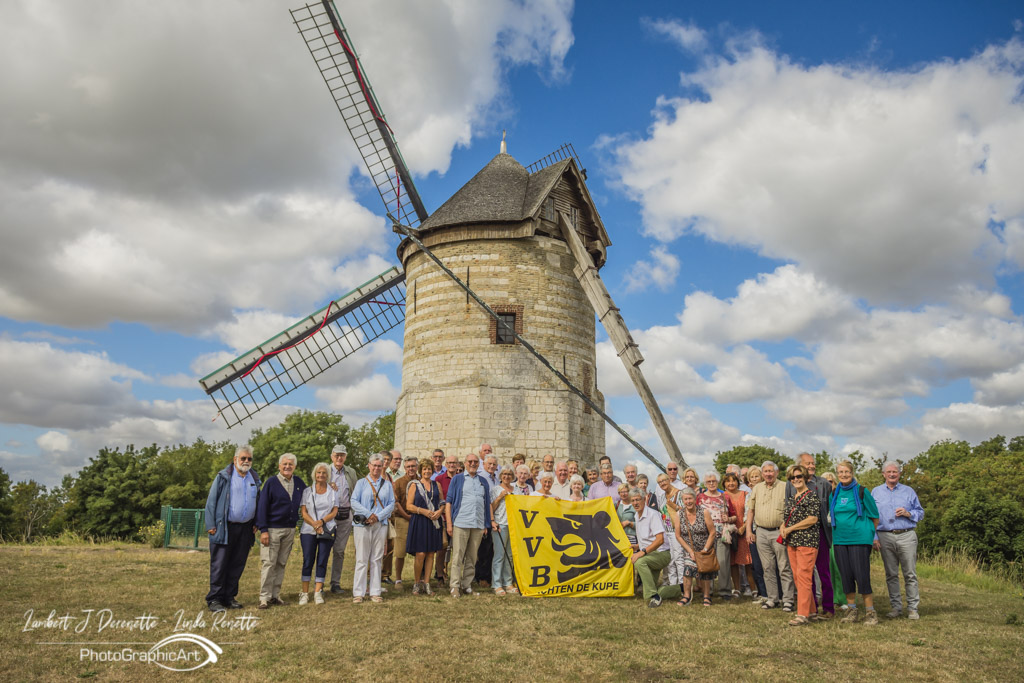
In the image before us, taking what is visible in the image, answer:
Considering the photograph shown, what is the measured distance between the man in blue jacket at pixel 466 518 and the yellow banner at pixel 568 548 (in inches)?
18.0

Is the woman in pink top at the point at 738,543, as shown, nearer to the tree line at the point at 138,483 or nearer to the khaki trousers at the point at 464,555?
the khaki trousers at the point at 464,555

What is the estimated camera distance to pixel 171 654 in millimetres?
6219

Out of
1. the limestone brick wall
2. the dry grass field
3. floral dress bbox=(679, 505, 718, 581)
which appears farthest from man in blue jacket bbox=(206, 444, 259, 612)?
the limestone brick wall

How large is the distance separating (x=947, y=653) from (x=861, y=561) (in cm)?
144

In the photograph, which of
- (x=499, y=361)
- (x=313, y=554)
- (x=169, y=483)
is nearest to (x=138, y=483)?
(x=169, y=483)

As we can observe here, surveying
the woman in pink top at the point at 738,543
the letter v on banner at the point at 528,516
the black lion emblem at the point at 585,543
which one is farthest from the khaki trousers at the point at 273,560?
the woman in pink top at the point at 738,543

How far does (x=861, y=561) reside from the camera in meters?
7.84

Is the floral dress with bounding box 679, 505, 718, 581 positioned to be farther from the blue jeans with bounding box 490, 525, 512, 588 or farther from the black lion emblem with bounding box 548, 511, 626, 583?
the blue jeans with bounding box 490, 525, 512, 588

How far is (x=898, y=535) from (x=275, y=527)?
7975 millimetres

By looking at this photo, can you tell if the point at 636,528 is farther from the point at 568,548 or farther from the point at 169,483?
the point at 169,483

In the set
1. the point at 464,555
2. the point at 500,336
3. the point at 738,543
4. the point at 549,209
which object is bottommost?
the point at 464,555

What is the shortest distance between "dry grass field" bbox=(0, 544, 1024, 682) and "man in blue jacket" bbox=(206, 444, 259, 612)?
17.3 inches

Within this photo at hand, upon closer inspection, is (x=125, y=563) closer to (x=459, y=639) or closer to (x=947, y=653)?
(x=459, y=639)

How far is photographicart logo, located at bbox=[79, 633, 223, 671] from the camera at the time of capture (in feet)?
19.6
